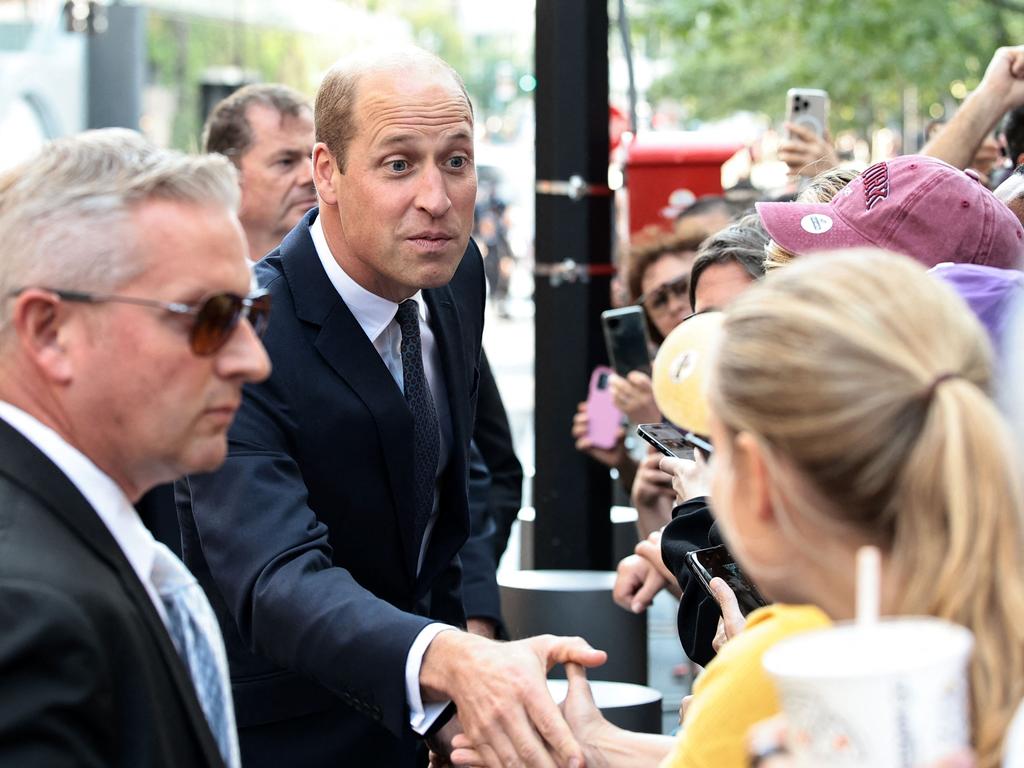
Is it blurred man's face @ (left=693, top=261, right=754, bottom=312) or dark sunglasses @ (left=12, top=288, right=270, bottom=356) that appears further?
blurred man's face @ (left=693, top=261, right=754, bottom=312)

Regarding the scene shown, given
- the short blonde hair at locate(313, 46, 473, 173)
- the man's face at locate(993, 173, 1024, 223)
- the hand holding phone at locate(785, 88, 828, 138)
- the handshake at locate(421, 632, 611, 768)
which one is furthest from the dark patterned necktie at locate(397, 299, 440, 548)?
the hand holding phone at locate(785, 88, 828, 138)

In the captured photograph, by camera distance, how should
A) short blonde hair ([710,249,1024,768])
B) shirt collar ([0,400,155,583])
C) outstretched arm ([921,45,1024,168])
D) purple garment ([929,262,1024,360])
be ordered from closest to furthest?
short blonde hair ([710,249,1024,768]), shirt collar ([0,400,155,583]), purple garment ([929,262,1024,360]), outstretched arm ([921,45,1024,168])

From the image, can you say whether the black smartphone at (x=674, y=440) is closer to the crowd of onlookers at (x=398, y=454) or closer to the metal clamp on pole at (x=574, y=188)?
the crowd of onlookers at (x=398, y=454)

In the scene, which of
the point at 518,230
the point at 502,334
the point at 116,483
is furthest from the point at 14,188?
the point at 518,230

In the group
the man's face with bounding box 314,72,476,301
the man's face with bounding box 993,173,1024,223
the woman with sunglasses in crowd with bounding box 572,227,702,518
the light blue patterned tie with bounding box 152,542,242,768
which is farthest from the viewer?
the woman with sunglasses in crowd with bounding box 572,227,702,518

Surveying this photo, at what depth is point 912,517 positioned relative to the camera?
169cm

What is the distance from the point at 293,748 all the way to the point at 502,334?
2209 cm

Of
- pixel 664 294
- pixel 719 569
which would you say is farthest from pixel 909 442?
pixel 664 294

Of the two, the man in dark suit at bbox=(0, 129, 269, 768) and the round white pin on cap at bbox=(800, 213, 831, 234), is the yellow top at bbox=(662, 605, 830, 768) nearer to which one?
the man in dark suit at bbox=(0, 129, 269, 768)

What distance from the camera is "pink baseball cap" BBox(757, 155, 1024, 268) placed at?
118 inches

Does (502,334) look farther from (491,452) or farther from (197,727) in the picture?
(197,727)

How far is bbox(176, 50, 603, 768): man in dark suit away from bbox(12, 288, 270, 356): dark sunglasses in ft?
2.71

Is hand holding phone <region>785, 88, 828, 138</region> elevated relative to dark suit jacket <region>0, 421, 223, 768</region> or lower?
elevated

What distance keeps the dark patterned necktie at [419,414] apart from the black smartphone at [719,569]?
717mm
